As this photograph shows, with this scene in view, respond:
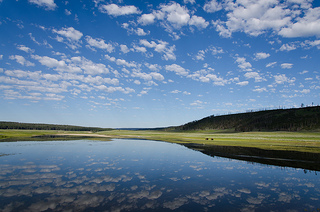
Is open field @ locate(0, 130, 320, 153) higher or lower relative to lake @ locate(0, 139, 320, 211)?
higher

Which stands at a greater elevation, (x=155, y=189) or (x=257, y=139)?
(x=257, y=139)

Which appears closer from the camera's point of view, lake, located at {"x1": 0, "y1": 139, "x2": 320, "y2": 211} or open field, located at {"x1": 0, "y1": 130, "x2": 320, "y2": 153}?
lake, located at {"x1": 0, "y1": 139, "x2": 320, "y2": 211}

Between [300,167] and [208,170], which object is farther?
[300,167]

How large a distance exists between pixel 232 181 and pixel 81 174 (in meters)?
14.9

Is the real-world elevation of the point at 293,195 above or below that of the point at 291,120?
below

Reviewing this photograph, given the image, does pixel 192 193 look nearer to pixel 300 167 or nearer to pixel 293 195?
pixel 293 195

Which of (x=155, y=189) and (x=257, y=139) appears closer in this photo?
(x=155, y=189)

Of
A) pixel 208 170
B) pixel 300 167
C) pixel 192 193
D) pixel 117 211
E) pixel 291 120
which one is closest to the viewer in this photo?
pixel 117 211

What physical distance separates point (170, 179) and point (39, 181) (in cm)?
1164

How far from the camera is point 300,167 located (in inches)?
960

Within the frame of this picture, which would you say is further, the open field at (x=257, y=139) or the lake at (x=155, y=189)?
the open field at (x=257, y=139)

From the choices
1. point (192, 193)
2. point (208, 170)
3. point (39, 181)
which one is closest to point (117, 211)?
point (192, 193)

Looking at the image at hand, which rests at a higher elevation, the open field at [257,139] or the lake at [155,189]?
the open field at [257,139]

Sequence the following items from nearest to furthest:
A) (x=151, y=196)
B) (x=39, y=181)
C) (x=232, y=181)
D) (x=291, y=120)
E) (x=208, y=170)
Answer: (x=151, y=196), (x=39, y=181), (x=232, y=181), (x=208, y=170), (x=291, y=120)
